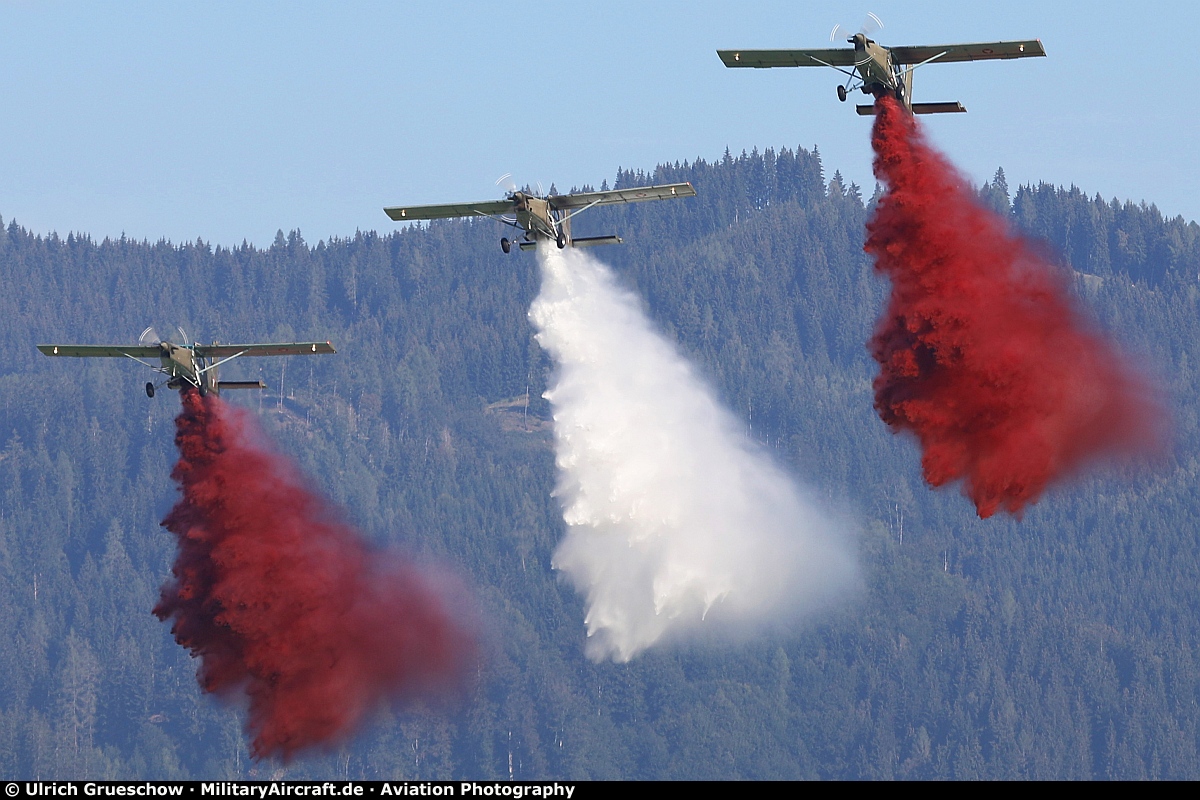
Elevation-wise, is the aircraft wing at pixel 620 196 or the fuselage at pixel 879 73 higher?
the fuselage at pixel 879 73

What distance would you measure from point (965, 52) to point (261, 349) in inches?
1202

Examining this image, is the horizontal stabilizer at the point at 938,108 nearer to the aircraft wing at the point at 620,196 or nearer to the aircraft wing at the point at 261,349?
the aircraft wing at the point at 620,196

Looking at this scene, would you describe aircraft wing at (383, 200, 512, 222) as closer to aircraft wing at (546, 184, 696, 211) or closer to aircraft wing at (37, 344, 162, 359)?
aircraft wing at (546, 184, 696, 211)

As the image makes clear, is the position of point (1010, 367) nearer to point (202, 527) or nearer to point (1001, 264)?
point (1001, 264)

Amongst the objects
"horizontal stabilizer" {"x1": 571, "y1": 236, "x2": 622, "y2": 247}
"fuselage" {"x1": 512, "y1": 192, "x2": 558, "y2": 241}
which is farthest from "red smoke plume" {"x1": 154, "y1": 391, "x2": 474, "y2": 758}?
"horizontal stabilizer" {"x1": 571, "y1": 236, "x2": 622, "y2": 247}

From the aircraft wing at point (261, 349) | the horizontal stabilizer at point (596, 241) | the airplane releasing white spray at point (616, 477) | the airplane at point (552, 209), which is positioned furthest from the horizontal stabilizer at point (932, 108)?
the aircraft wing at point (261, 349)

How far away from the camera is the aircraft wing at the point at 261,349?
81938 mm

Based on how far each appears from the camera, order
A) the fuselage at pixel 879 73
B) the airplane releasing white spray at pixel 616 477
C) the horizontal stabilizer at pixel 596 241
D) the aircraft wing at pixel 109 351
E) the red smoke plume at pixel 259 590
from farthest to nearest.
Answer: the airplane releasing white spray at pixel 616 477 → the red smoke plume at pixel 259 590 → the aircraft wing at pixel 109 351 → the horizontal stabilizer at pixel 596 241 → the fuselage at pixel 879 73

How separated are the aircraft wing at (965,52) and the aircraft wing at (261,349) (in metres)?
24.0

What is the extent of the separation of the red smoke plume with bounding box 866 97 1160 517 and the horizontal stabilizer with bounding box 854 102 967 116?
45 cm

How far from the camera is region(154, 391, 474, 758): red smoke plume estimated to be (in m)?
84.1

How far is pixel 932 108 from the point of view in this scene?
7138 centimetres
